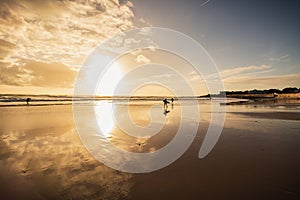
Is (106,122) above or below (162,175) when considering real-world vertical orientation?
Answer: above

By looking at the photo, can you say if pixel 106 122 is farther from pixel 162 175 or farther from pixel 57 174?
pixel 162 175

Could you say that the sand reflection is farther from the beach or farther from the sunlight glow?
the sunlight glow

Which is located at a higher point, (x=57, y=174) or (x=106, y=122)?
(x=106, y=122)

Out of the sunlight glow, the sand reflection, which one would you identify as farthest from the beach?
the sunlight glow

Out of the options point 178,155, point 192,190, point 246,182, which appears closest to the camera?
point 192,190

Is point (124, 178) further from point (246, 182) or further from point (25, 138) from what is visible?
point (25, 138)

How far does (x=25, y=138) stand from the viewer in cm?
944

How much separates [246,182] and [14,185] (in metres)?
6.19

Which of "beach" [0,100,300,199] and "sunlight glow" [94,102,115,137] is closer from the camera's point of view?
"beach" [0,100,300,199]

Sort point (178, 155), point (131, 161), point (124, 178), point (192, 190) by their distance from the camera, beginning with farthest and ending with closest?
point (178, 155) → point (131, 161) → point (124, 178) → point (192, 190)

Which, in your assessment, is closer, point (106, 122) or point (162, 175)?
point (162, 175)

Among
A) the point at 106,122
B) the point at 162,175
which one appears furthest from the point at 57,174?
the point at 106,122

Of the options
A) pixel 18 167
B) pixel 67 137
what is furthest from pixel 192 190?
pixel 67 137

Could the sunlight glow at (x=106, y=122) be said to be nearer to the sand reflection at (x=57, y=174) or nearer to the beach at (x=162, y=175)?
the sand reflection at (x=57, y=174)
